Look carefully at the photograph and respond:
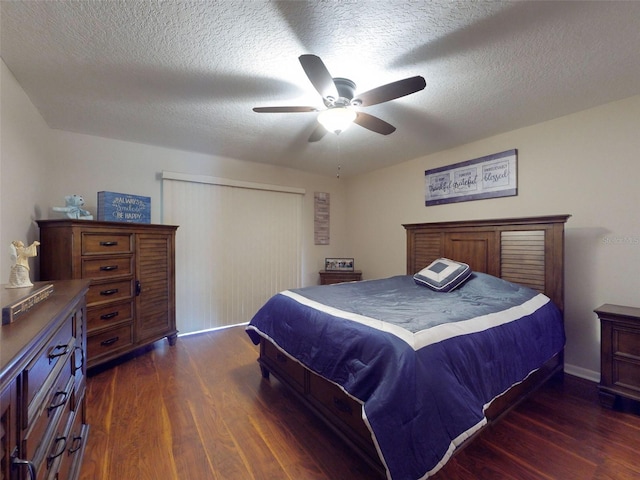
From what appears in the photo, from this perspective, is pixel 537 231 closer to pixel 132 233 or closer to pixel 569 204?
pixel 569 204

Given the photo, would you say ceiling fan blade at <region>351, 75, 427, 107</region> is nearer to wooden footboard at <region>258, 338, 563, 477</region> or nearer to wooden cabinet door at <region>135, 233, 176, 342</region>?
wooden footboard at <region>258, 338, 563, 477</region>

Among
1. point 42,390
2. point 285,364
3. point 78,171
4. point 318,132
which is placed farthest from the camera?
point 78,171

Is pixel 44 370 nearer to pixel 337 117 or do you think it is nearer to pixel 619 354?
pixel 337 117

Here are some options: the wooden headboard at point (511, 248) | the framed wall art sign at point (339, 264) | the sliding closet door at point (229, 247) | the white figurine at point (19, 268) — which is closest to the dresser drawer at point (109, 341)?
the sliding closet door at point (229, 247)

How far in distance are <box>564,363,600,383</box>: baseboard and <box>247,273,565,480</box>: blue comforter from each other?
22.9 inches

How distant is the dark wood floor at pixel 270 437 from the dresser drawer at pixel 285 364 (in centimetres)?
19

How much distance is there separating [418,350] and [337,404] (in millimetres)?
643

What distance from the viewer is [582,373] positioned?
2381mm

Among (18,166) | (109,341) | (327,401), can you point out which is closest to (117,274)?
(109,341)

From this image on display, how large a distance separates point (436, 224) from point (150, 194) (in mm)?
3302

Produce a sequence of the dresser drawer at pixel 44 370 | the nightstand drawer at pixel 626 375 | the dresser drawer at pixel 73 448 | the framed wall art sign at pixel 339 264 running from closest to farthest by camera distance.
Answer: the dresser drawer at pixel 44 370
the dresser drawer at pixel 73 448
the nightstand drawer at pixel 626 375
the framed wall art sign at pixel 339 264

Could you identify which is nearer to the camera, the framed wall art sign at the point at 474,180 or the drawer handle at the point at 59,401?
the drawer handle at the point at 59,401

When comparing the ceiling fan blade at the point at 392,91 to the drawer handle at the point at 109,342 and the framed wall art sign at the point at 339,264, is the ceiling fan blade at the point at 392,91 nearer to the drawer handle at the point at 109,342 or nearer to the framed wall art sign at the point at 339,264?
the drawer handle at the point at 109,342

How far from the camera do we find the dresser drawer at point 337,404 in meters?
1.44
